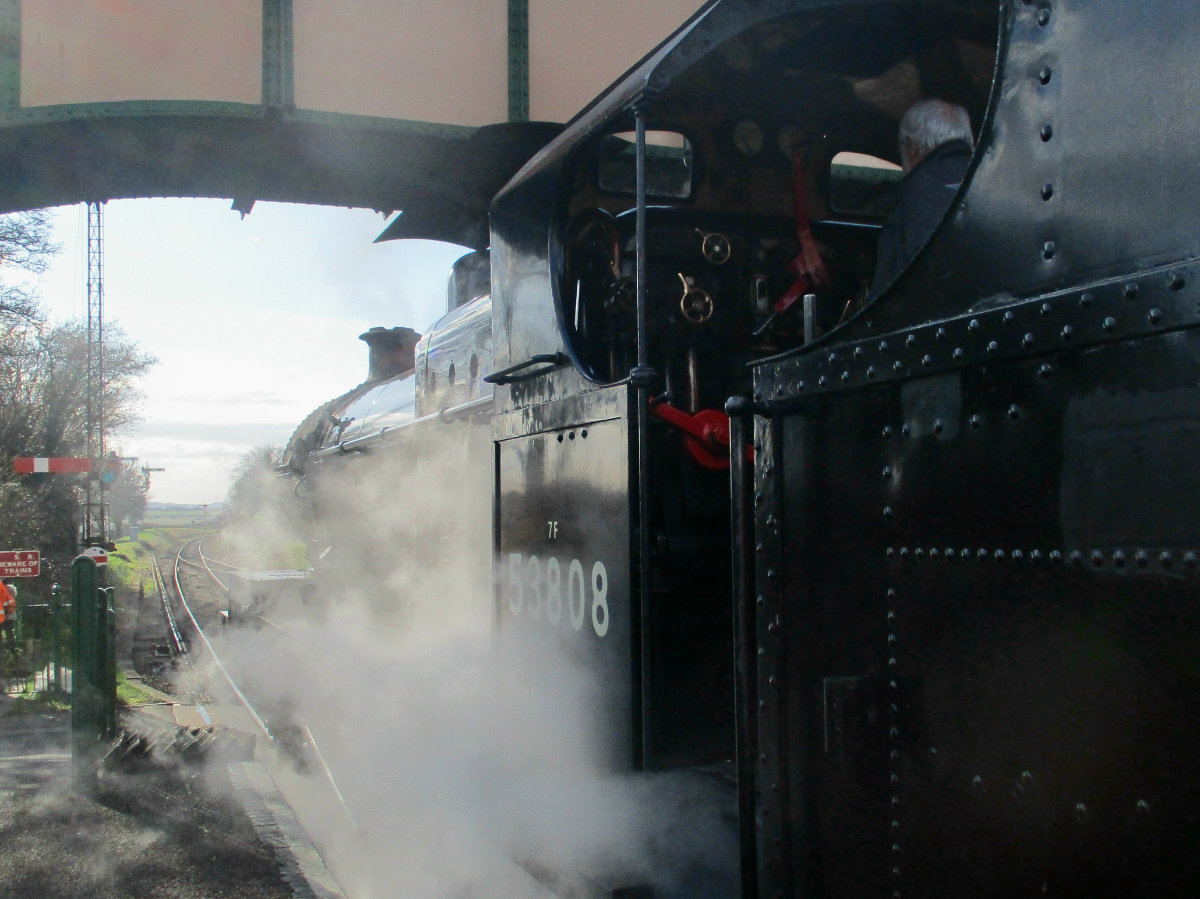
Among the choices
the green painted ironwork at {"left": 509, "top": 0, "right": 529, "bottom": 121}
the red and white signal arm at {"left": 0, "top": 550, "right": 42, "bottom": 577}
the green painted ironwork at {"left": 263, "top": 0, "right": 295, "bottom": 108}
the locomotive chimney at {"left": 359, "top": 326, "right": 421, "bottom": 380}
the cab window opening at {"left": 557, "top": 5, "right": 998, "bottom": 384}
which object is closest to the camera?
the cab window opening at {"left": 557, "top": 5, "right": 998, "bottom": 384}

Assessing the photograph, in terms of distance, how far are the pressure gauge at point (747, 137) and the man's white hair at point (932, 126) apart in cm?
122

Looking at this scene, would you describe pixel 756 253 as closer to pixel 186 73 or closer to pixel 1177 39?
pixel 1177 39

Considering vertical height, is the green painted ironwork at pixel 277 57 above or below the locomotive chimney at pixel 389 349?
above

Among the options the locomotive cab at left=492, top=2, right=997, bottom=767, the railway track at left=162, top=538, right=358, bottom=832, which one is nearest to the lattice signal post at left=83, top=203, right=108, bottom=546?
the railway track at left=162, top=538, right=358, bottom=832

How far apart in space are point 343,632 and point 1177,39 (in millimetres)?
10504

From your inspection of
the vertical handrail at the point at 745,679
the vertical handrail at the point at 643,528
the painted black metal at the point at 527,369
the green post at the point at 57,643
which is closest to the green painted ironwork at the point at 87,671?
the green post at the point at 57,643

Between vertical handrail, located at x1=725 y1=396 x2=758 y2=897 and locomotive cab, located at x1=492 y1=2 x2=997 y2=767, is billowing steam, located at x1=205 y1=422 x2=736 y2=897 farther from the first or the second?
vertical handrail, located at x1=725 y1=396 x2=758 y2=897

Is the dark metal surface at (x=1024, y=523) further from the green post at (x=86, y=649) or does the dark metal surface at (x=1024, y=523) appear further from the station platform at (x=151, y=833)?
the green post at (x=86, y=649)

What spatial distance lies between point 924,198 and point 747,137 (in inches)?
56.0

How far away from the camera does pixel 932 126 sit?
233cm

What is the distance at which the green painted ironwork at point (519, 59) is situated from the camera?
8547 mm

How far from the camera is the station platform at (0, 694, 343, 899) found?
4309mm

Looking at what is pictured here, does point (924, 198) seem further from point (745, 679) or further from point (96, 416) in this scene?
point (96, 416)

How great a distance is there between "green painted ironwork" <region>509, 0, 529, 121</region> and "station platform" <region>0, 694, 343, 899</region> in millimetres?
5825
